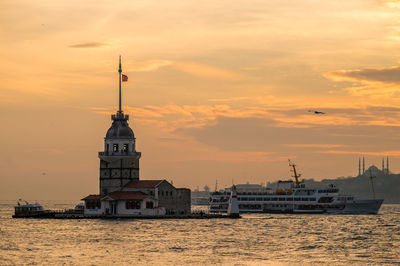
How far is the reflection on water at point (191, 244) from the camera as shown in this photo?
70500mm

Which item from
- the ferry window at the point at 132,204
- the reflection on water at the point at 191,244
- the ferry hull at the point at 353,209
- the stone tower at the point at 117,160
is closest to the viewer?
the reflection on water at the point at 191,244

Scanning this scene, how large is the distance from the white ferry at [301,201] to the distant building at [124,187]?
44.3 m

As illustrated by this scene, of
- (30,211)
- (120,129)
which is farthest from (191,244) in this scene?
(30,211)

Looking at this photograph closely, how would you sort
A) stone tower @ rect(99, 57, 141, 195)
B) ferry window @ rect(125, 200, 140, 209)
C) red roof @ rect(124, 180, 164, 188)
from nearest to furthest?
ferry window @ rect(125, 200, 140, 209) → red roof @ rect(124, 180, 164, 188) → stone tower @ rect(99, 57, 141, 195)

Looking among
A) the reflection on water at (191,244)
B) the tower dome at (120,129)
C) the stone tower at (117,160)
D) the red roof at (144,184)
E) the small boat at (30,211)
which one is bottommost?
the reflection on water at (191,244)

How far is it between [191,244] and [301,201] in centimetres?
9609

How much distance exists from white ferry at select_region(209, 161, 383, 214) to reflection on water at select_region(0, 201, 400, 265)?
176 ft

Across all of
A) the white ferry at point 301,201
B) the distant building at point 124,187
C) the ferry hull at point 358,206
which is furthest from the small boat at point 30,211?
the ferry hull at point 358,206

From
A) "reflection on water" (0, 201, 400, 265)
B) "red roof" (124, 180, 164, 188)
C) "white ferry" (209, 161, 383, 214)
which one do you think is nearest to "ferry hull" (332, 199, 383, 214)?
"white ferry" (209, 161, 383, 214)

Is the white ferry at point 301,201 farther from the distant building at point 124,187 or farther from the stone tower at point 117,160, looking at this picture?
the stone tower at point 117,160

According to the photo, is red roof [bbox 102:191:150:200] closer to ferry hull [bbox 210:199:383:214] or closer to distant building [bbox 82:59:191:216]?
distant building [bbox 82:59:191:216]

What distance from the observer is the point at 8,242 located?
87.2 metres

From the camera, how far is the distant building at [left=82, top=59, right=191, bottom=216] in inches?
5157

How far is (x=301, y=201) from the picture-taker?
176625 millimetres
